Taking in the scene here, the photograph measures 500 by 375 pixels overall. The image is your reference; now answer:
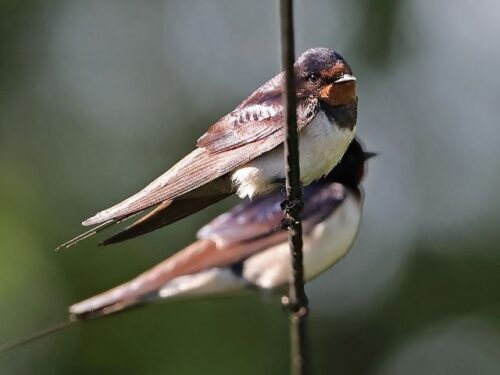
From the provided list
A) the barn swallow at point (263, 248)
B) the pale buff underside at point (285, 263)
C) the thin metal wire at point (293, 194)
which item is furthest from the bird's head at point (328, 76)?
the pale buff underside at point (285, 263)

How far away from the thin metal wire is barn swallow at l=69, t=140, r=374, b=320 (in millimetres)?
1469

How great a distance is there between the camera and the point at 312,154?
110 inches

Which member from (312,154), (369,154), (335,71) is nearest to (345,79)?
(335,71)

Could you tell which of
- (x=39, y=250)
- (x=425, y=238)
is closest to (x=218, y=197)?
(x=39, y=250)

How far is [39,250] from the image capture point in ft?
18.7

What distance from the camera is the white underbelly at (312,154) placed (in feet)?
9.19

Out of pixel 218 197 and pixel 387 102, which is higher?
pixel 218 197

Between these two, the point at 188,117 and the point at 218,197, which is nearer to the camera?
the point at 218,197

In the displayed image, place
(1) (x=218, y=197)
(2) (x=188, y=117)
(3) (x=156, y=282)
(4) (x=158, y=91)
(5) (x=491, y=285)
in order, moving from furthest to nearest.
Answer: (4) (x=158, y=91) → (2) (x=188, y=117) → (5) (x=491, y=285) → (3) (x=156, y=282) → (1) (x=218, y=197)

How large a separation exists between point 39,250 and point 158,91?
7.69 ft

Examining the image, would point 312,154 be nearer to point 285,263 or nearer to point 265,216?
point 285,263

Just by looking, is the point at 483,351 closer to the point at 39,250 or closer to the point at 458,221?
the point at 458,221

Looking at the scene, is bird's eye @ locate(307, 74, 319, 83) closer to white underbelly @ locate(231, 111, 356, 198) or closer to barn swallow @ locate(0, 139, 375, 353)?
white underbelly @ locate(231, 111, 356, 198)

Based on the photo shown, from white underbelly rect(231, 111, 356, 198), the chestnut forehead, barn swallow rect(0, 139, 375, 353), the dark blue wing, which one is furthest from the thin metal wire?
the dark blue wing
